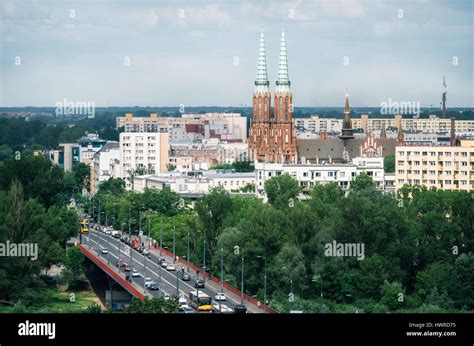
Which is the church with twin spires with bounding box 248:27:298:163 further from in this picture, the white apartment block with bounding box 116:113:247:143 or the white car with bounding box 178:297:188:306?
the white car with bounding box 178:297:188:306

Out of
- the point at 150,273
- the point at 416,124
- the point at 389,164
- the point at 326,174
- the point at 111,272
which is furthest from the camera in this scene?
the point at 416,124

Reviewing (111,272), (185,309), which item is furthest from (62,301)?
(185,309)

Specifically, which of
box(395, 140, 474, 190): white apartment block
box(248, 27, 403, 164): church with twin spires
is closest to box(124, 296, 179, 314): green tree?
box(395, 140, 474, 190): white apartment block

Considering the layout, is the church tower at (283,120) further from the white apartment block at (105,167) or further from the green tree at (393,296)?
the green tree at (393,296)

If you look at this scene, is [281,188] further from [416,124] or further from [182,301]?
[416,124]

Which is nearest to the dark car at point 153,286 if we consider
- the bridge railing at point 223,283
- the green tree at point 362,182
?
the bridge railing at point 223,283
